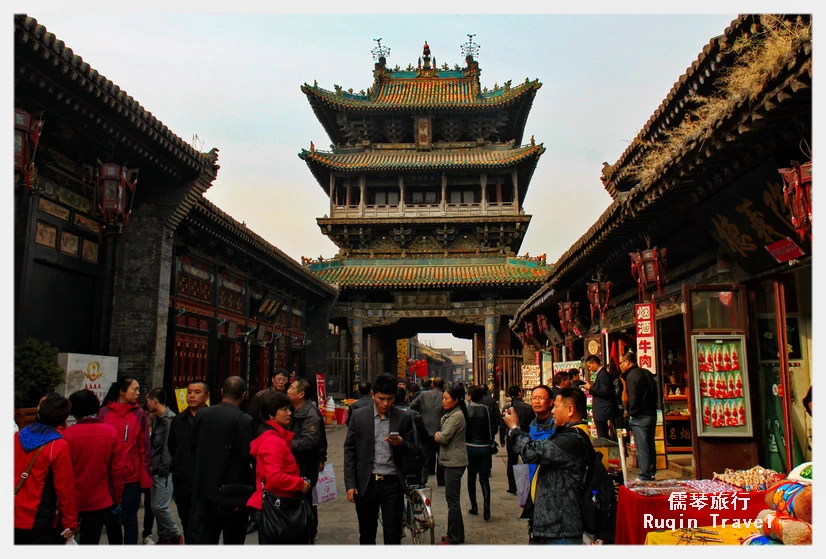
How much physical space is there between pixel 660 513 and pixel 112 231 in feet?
25.9

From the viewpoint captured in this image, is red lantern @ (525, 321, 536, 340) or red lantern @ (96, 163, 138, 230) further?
red lantern @ (525, 321, 536, 340)

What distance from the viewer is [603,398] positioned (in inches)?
320

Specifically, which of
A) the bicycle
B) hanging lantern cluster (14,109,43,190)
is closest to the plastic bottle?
the bicycle

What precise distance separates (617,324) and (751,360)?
16.7ft

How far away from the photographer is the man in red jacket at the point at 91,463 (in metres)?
4.38

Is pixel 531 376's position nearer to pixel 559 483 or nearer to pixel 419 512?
pixel 419 512

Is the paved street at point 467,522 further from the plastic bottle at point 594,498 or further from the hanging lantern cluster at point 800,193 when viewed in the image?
the hanging lantern cluster at point 800,193

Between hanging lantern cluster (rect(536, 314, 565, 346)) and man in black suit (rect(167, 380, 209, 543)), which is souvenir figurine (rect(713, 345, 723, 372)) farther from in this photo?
hanging lantern cluster (rect(536, 314, 565, 346))

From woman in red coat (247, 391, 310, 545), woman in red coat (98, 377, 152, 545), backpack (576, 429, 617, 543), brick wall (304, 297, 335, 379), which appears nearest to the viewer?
backpack (576, 429, 617, 543)

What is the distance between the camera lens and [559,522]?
3.66 meters

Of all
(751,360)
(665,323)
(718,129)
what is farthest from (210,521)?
(665,323)

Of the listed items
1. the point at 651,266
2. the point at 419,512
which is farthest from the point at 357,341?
the point at 419,512

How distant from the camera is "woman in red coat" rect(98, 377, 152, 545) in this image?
518 centimetres

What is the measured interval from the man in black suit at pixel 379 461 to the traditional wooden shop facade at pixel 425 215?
18.7 m
